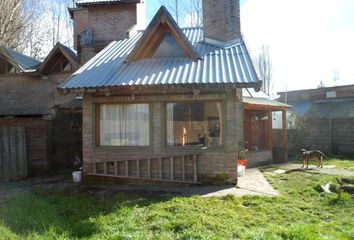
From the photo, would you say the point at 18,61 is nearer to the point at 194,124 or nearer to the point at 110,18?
the point at 110,18

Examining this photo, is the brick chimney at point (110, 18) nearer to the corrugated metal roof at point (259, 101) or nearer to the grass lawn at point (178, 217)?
the corrugated metal roof at point (259, 101)

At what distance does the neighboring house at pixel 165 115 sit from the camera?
9.32 metres

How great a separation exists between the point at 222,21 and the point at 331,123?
986 centimetres

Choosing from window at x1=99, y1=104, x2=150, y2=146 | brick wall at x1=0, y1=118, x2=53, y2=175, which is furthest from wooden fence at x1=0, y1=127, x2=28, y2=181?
window at x1=99, y1=104, x2=150, y2=146

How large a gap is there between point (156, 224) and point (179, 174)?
367 cm

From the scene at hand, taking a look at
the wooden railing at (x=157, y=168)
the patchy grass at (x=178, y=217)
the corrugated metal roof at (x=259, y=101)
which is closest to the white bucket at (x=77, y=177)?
the wooden railing at (x=157, y=168)

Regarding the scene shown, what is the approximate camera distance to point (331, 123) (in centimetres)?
1888

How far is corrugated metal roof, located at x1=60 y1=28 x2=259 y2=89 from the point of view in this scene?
9211 millimetres

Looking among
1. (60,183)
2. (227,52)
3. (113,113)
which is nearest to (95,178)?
(60,183)

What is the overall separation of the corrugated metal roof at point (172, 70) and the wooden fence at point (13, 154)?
327cm

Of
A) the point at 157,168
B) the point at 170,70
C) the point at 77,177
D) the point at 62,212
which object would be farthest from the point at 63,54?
the point at 62,212

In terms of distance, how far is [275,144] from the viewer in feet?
58.0

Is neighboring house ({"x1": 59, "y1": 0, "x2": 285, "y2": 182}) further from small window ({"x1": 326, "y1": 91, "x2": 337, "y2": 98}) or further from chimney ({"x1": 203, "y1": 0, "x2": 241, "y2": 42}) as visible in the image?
small window ({"x1": 326, "y1": 91, "x2": 337, "y2": 98})

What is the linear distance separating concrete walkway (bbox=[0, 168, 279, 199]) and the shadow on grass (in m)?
0.53
